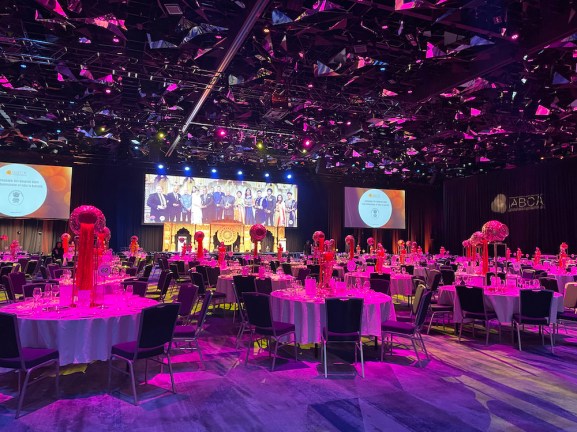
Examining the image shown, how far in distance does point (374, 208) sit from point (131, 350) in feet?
63.0

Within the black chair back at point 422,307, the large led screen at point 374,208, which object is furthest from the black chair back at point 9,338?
the large led screen at point 374,208

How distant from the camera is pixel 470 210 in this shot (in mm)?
20906

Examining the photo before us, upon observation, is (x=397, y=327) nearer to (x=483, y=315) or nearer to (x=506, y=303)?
(x=483, y=315)

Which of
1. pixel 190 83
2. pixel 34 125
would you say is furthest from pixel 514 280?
pixel 34 125

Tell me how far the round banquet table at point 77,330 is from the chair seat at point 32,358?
0.35ft

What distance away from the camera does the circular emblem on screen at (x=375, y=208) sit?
72.1 feet

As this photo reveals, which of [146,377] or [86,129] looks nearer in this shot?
[146,377]

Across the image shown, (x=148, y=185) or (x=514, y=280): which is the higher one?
(x=148, y=185)

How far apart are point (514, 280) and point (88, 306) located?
246 inches

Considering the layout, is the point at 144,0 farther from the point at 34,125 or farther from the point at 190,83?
the point at 34,125

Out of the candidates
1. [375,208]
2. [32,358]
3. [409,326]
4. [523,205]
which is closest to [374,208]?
[375,208]

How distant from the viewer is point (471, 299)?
6223 millimetres

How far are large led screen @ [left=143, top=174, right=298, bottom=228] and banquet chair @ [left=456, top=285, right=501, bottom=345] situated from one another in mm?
13516

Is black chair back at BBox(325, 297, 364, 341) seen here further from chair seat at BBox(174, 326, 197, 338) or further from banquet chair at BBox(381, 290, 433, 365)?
chair seat at BBox(174, 326, 197, 338)
